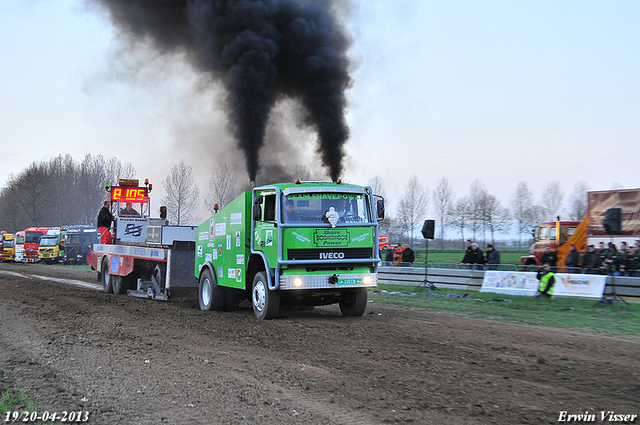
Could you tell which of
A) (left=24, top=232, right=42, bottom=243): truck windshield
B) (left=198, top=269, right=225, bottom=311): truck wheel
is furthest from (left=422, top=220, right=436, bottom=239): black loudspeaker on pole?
(left=24, top=232, right=42, bottom=243): truck windshield

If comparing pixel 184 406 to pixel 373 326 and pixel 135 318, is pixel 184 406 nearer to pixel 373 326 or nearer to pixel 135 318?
pixel 373 326

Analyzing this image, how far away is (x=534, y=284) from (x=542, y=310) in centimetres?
281

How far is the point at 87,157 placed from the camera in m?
78.2

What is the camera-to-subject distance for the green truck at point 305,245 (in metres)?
10.1

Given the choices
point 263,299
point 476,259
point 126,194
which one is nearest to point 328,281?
point 263,299

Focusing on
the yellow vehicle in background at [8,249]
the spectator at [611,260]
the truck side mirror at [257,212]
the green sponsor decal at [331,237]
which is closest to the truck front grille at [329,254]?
the green sponsor decal at [331,237]

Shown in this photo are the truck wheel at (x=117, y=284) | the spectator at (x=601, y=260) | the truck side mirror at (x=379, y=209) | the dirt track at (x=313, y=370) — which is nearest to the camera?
the dirt track at (x=313, y=370)

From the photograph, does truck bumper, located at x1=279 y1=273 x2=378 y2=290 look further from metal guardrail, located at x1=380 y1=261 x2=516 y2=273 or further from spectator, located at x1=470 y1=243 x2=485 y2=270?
spectator, located at x1=470 y1=243 x2=485 y2=270

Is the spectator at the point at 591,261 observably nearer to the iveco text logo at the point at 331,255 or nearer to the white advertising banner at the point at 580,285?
the white advertising banner at the point at 580,285

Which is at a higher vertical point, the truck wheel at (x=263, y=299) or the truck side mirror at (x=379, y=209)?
the truck side mirror at (x=379, y=209)

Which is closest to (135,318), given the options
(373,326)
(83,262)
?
(373,326)

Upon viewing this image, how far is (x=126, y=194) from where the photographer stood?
1797 centimetres

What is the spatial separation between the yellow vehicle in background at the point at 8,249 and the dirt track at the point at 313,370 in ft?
135

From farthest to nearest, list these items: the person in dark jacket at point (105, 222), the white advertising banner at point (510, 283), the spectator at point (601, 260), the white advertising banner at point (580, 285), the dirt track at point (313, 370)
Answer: the person in dark jacket at point (105, 222) < the white advertising banner at point (510, 283) < the spectator at point (601, 260) < the white advertising banner at point (580, 285) < the dirt track at point (313, 370)
